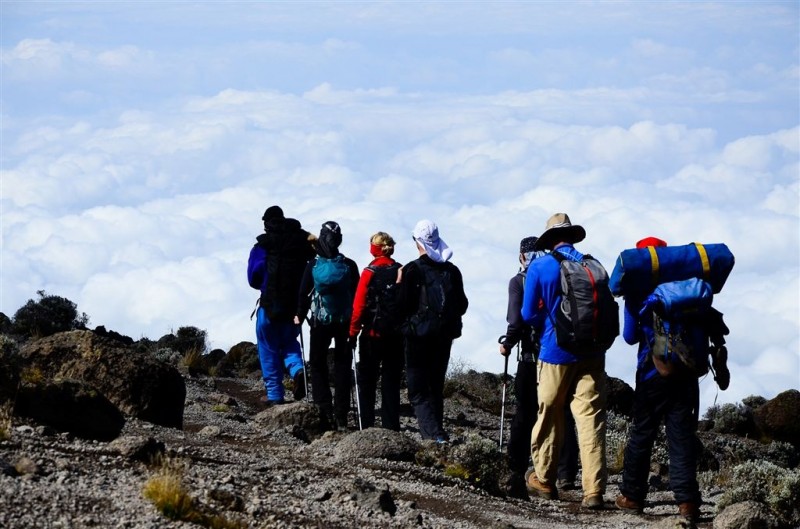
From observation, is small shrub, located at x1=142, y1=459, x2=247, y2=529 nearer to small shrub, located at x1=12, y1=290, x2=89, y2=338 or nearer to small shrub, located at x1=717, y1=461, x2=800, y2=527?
small shrub, located at x1=717, y1=461, x2=800, y2=527

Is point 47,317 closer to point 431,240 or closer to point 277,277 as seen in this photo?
point 277,277

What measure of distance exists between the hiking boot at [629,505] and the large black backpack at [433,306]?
2.97 metres

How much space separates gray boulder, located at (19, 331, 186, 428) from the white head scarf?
2946mm

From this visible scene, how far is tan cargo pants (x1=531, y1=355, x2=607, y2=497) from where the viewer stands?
36.8 ft

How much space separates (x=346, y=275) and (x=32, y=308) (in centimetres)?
1487

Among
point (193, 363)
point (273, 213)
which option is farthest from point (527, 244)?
point (193, 363)

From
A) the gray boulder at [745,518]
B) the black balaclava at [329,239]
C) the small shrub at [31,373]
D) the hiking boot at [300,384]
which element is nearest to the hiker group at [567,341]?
the gray boulder at [745,518]

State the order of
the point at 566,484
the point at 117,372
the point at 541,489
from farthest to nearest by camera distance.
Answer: the point at 117,372 → the point at 566,484 → the point at 541,489

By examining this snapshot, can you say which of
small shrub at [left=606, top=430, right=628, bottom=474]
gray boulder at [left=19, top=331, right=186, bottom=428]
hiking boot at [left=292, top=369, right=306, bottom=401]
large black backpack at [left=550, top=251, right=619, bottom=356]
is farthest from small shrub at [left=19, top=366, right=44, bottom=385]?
small shrub at [left=606, top=430, right=628, bottom=474]

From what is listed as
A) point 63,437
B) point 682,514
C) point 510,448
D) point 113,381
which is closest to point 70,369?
point 113,381

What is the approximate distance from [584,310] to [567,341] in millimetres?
303

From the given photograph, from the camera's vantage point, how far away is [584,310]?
10828 millimetres

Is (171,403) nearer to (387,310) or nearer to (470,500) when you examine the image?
(387,310)

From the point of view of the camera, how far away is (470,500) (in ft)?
36.0
